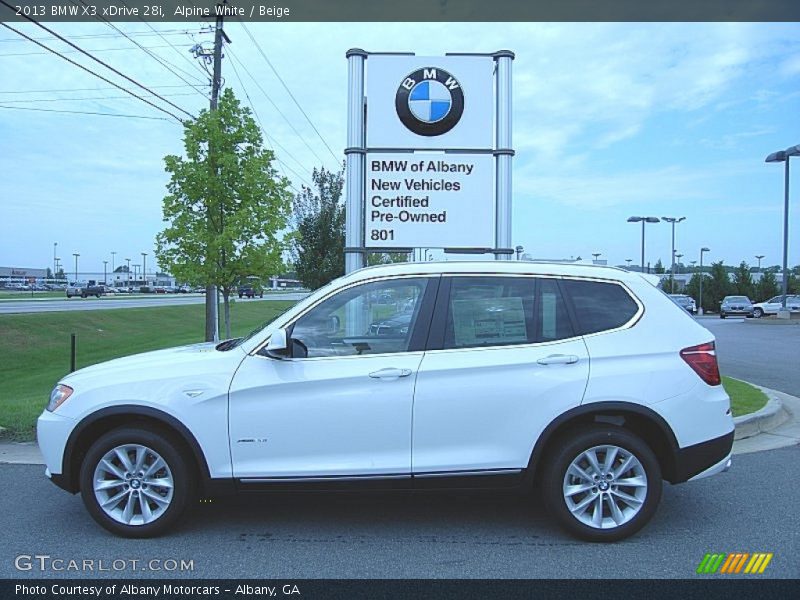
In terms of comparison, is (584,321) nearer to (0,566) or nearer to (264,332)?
(264,332)

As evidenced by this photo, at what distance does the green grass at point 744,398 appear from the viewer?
791 centimetres

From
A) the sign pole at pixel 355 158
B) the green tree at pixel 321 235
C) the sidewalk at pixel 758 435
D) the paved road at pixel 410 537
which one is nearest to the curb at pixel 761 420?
the sidewalk at pixel 758 435

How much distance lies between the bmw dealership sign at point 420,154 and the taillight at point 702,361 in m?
5.25

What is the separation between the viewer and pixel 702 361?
4500 millimetres

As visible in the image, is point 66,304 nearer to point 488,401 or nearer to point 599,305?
point 488,401

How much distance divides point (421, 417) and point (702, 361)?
194 centimetres

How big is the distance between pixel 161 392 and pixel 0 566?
1352 millimetres

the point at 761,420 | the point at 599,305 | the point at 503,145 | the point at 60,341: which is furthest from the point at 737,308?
the point at 599,305

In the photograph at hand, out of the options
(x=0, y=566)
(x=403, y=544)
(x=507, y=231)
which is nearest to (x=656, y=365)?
(x=403, y=544)

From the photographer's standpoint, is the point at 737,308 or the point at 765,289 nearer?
the point at 737,308

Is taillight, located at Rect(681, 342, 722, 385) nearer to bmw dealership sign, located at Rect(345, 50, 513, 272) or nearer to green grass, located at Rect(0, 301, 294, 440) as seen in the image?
bmw dealership sign, located at Rect(345, 50, 513, 272)

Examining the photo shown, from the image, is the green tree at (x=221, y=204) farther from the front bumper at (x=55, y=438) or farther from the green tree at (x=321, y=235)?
the green tree at (x=321, y=235)

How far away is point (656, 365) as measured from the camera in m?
4.46

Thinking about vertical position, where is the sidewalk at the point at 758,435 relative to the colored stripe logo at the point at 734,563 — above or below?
above
